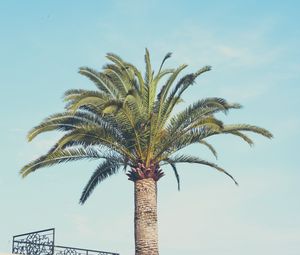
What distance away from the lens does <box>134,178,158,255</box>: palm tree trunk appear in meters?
22.6

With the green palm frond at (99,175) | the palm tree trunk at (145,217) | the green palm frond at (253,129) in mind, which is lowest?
the palm tree trunk at (145,217)

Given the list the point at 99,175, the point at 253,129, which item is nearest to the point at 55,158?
the point at 99,175

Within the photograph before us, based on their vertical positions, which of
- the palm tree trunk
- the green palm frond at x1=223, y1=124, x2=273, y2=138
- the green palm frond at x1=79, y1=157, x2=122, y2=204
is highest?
the green palm frond at x1=223, y1=124, x2=273, y2=138

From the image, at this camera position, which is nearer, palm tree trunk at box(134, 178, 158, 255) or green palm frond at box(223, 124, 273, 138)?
palm tree trunk at box(134, 178, 158, 255)

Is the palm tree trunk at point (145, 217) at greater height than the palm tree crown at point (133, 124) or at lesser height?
lesser

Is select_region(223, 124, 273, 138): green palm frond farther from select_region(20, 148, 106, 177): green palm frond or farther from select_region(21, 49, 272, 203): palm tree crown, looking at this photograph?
select_region(20, 148, 106, 177): green palm frond

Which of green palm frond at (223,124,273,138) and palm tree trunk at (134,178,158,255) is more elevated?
green palm frond at (223,124,273,138)

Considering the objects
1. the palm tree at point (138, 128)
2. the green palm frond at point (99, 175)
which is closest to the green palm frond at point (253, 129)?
the palm tree at point (138, 128)

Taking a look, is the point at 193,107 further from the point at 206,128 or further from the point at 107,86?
the point at 107,86

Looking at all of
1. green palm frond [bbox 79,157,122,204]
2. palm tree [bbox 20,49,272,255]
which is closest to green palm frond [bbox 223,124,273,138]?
palm tree [bbox 20,49,272,255]

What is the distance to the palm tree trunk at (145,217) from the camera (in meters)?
22.6

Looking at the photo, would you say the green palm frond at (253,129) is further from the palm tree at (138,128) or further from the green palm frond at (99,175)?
the green palm frond at (99,175)

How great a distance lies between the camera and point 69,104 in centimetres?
2392

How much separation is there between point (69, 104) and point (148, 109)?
3.23m
